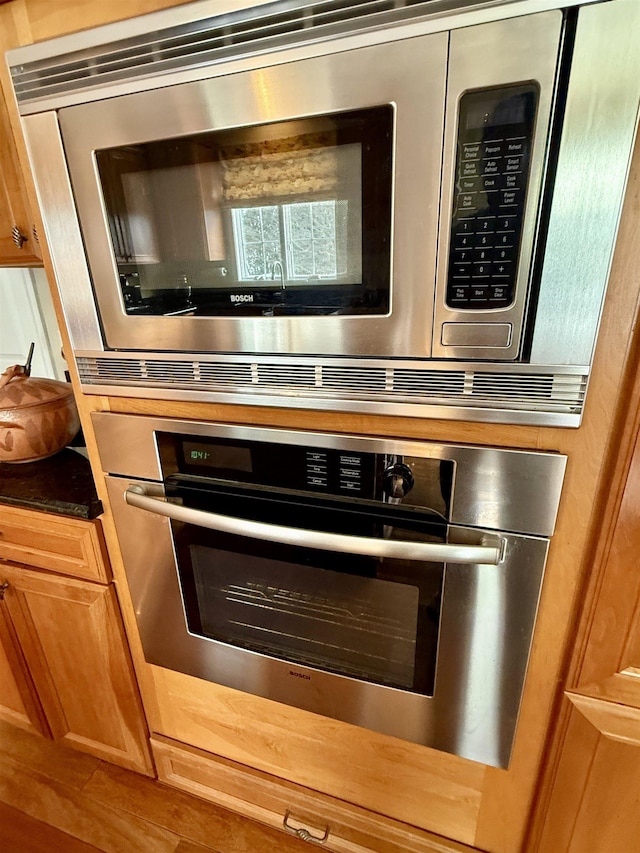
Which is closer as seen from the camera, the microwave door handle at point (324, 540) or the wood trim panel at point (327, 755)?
the microwave door handle at point (324, 540)

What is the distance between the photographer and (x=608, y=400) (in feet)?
2.11

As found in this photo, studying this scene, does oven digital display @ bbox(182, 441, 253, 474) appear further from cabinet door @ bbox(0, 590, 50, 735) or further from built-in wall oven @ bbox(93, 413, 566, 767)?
cabinet door @ bbox(0, 590, 50, 735)

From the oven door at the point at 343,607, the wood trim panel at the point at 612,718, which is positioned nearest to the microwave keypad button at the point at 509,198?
the oven door at the point at 343,607

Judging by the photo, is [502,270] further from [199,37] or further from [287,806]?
[287,806]

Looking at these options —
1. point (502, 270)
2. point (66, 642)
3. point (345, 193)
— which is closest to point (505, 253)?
point (502, 270)

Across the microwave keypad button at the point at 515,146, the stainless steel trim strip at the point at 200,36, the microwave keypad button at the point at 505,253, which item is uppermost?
the stainless steel trim strip at the point at 200,36

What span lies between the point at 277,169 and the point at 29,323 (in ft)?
4.57

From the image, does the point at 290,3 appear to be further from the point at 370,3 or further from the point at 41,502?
the point at 41,502

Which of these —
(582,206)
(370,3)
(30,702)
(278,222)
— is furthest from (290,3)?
(30,702)

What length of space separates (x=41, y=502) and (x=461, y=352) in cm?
96

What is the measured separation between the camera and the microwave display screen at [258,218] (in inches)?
25.2

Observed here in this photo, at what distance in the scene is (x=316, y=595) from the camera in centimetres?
92

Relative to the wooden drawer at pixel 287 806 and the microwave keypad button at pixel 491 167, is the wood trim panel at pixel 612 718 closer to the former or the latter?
the wooden drawer at pixel 287 806

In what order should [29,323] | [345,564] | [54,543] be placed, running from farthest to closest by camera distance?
[29,323]
[54,543]
[345,564]
